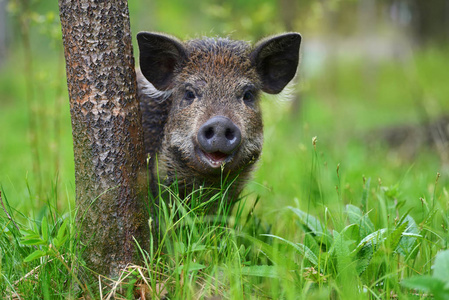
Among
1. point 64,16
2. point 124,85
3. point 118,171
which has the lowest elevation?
point 118,171

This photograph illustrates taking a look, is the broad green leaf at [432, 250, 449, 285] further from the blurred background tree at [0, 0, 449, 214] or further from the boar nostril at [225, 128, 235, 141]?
the blurred background tree at [0, 0, 449, 214]

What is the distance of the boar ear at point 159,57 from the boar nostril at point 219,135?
0.93m

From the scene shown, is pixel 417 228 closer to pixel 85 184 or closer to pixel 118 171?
pixel 118 171

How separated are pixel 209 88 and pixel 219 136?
2.19 ft

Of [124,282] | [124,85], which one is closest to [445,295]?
[124,282]

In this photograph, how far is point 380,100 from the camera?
19.1 m

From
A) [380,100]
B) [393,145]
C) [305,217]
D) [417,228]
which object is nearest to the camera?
[417,228]

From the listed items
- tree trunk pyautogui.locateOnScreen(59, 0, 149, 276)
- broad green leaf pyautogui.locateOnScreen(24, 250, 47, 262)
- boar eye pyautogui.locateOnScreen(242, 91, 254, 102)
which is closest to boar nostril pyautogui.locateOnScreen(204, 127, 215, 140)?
tree trunk pyautogui.locateOnScreen(59, 0, 149, 276)

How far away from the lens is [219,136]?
10.5 ft

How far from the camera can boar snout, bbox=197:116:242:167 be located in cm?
321

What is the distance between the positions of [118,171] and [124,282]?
0.69m

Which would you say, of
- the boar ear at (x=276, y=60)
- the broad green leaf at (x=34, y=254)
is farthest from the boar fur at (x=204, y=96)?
the broad green leaf at (x=34, y=254)

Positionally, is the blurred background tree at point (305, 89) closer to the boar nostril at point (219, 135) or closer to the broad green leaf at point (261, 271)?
the boar nostril at point (219, 135)

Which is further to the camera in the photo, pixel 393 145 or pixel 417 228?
pixel 393 145
